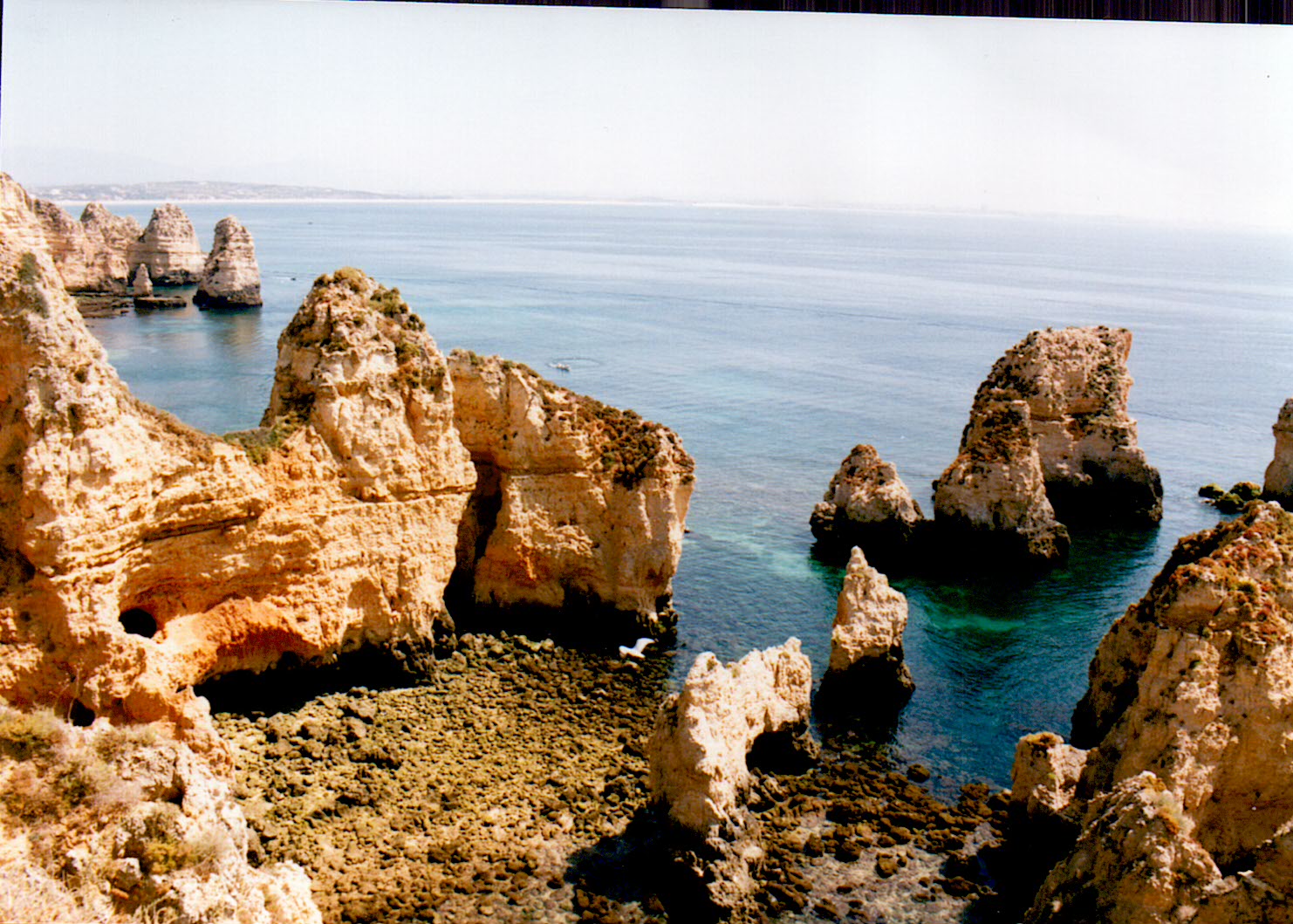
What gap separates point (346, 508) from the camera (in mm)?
20469

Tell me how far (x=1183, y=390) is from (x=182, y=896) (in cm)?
5586

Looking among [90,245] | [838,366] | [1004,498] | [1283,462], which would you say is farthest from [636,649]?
[90,245]

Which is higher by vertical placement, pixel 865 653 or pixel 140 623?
pixel 140 623

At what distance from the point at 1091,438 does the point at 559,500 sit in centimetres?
2233

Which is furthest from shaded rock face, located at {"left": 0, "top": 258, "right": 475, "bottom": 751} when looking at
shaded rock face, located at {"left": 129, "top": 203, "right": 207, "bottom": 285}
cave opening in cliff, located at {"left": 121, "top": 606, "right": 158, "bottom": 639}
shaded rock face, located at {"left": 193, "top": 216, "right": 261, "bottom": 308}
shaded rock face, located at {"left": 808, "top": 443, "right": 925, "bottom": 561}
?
shaded rock face, located at {"left": 129, "top": 203, "right": 207, "bottom": 285}

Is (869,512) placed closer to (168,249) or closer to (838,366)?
(838,366)

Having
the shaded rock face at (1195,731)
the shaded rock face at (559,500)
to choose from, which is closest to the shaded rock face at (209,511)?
the shaded rock face at (559,500)

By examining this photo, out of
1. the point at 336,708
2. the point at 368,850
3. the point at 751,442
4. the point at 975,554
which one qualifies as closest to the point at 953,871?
the point at 368,850

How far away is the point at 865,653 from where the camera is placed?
23.5 m

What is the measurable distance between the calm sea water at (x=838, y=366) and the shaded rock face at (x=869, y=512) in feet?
4.16

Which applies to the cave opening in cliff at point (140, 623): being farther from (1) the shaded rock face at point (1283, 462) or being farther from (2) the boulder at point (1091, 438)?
(1) the shaded rock face at point (1283, 462)

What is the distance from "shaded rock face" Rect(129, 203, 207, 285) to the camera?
7156 cm

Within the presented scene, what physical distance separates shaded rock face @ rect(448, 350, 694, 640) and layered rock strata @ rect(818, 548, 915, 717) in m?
4.24

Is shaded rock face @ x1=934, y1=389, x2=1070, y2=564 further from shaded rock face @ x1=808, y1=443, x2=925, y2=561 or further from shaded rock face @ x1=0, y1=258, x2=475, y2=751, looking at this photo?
shaded rock face @ x1=0, y1=258, x2=475, y2=751
